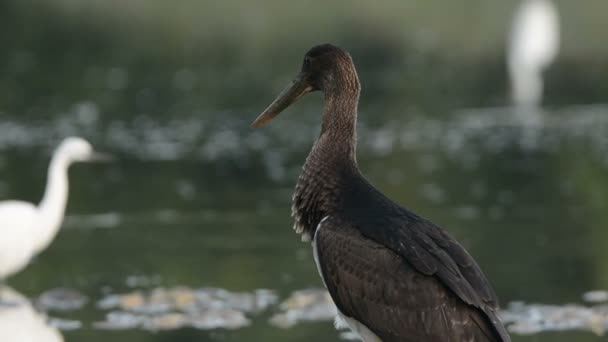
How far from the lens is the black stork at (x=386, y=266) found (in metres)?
5.62

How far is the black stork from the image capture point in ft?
18.4

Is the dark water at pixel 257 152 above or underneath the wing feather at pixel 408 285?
above

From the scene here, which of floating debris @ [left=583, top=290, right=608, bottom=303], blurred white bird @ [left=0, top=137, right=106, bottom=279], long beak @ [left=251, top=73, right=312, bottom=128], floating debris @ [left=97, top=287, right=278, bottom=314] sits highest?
blurred white bird @ [left=0, top=137, right=106, bottom=279]

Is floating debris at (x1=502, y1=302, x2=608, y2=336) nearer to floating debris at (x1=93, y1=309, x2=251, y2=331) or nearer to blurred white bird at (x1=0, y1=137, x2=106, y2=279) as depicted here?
floating debris at (x1=93, y1=309, x2=251, y2=331)

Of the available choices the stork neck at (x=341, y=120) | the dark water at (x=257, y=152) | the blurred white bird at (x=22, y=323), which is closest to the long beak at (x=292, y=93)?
the stork neck at (x=341, y=120)

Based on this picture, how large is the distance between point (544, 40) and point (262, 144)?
7812 mm

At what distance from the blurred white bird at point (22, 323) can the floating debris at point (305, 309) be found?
4.30 ft

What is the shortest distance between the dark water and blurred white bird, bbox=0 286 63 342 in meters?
0.13

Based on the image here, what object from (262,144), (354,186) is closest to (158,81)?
(262,144)

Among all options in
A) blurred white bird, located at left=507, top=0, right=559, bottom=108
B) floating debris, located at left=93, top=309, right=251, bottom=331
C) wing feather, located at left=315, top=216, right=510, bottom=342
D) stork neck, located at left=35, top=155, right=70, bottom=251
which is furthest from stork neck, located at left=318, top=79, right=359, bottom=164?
blurred white bird, located at left=507, top=0, right=559, bottom=108

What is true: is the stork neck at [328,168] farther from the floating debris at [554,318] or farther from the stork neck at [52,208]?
the stork neck at [52,208]

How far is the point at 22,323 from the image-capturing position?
8305mm

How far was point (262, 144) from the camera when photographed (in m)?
16.1

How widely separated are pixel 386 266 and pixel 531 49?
16418 millimetres
